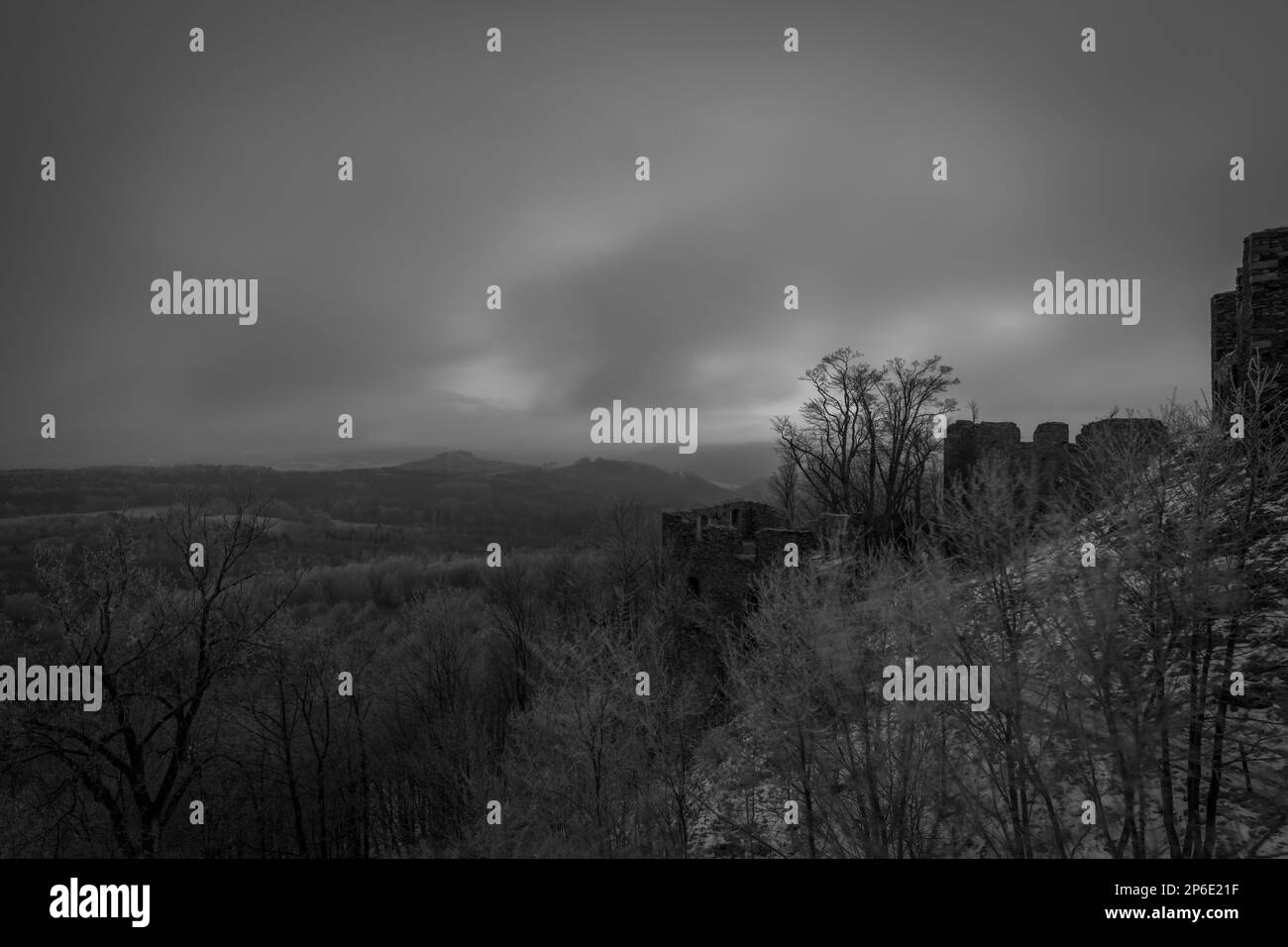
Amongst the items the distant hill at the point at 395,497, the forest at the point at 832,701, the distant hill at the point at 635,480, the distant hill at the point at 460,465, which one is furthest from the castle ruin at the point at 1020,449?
the distant hill at the point at 460,465

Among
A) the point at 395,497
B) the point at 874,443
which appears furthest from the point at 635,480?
the point at 874,443

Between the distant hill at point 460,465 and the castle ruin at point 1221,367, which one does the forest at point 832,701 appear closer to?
the castle ruin at point 1221,367

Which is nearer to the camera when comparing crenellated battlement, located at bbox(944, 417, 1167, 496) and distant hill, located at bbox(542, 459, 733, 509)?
crenellated battlement, located at bbox(944, 417, 1167, 496)

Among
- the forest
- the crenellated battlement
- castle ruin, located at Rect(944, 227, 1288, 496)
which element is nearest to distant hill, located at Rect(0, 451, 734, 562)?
the forest

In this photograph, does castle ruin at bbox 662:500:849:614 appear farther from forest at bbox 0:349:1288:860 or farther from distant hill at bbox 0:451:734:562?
distant hill at bbox 0:451:734:562

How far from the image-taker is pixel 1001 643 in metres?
8.41

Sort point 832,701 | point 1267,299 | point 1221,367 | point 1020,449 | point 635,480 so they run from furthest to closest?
point 635,480 < point 1020,449 < point 1221,367 < point 1267,299 < point 832,701

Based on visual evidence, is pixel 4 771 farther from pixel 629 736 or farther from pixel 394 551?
pixel 394 551

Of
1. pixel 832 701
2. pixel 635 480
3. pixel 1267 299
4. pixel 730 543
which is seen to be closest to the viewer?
pixel 832 701

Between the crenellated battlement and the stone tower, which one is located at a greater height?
the stone tower

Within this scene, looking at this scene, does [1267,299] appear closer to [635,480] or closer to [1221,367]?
[1221,367]
